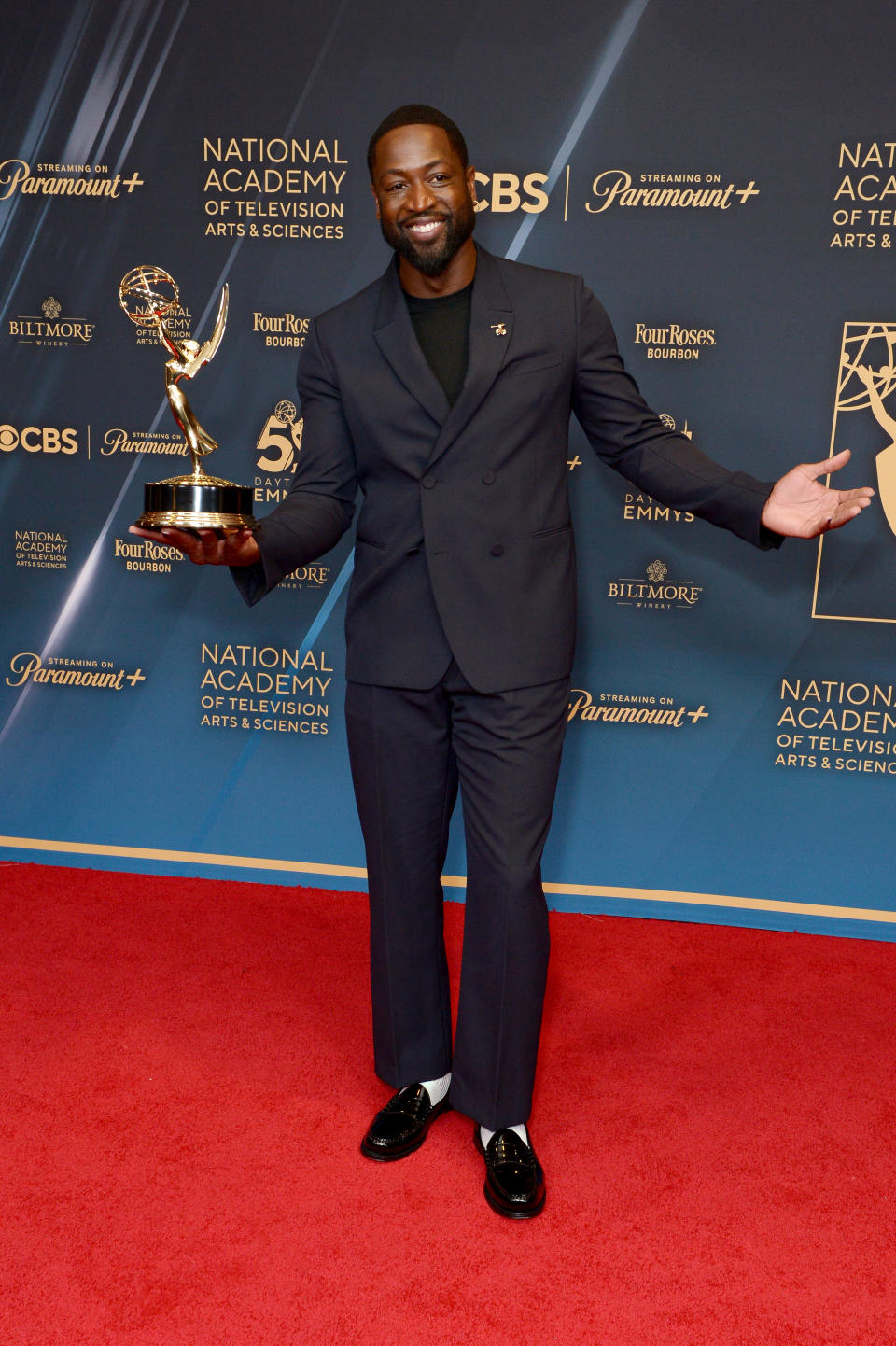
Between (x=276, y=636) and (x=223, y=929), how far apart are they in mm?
889

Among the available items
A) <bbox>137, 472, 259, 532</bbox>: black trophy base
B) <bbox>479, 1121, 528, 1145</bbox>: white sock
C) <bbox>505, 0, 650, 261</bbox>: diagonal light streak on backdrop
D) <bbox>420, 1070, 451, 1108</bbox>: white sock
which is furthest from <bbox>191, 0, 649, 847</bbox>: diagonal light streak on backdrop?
<bbox>479, 1121, 528, 1145</bbox>: white sock

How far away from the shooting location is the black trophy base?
69.9 inches

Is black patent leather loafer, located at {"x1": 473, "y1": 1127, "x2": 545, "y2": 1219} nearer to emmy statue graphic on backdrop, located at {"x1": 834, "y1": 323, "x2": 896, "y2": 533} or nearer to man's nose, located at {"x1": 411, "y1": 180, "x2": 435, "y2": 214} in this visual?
man's nose, located at {"x1": 411, "y1": 180, "x2": 435, "y2": 214}

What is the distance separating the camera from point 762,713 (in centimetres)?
316

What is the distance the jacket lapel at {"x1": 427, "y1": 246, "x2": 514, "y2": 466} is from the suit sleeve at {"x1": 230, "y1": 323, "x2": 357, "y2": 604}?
9.6 inches

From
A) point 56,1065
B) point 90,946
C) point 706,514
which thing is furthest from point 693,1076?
point 90,946

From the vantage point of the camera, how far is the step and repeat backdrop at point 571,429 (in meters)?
2.91

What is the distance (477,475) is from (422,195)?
0.48 meters

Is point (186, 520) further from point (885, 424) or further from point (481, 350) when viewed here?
point (885, 424)

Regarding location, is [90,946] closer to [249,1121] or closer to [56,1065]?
[56,1065]

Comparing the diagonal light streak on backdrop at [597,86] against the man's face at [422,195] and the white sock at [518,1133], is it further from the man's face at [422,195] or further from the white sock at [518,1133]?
the white sock at [518,1133]

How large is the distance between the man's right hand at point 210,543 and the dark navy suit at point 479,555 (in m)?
0.06

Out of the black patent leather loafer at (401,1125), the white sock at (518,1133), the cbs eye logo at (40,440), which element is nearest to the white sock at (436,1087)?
the black patent leather loafer at (401,1125)

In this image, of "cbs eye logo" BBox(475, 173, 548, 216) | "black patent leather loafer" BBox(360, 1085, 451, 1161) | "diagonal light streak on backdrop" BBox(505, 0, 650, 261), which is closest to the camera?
"black patent leather loafer" BBox(360, 1085, 451, 1161)
